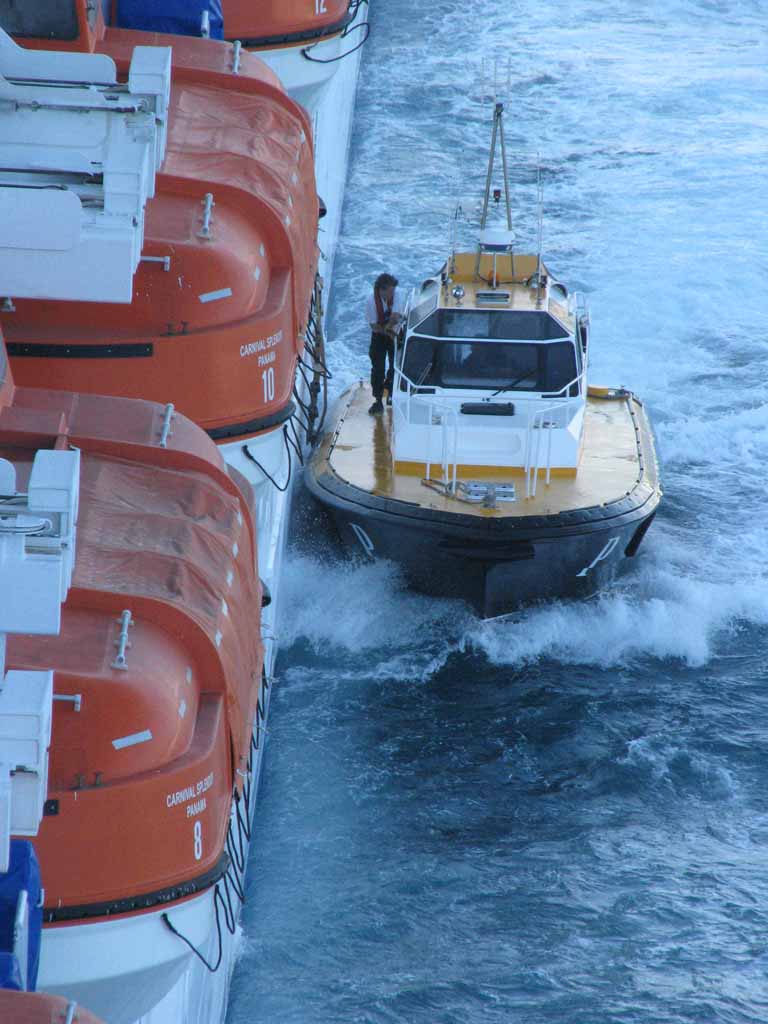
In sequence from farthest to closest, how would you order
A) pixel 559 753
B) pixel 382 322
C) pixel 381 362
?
1. pixel 381 362
2. pixel 382 322
3. pixel 559 753

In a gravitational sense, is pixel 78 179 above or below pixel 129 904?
above

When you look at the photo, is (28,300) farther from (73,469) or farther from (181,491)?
(73,469)

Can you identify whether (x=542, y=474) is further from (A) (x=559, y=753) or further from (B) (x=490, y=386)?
(A) (x=559, y=753)

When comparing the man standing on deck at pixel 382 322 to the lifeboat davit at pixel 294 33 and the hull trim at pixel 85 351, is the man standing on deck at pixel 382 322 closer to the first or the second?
the lifeboat davit at pixel 294 33

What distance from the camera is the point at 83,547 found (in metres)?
4.36

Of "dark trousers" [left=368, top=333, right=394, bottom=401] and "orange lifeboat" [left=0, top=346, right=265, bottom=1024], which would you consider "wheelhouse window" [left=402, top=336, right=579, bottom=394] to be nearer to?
"dark trousers" [left=368, top=333, right=394, bottom=401]

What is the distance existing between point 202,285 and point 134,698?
1.93 m

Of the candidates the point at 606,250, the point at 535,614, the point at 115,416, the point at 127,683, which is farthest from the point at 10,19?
the point at 606,250

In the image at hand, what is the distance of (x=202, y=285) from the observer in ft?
18.0

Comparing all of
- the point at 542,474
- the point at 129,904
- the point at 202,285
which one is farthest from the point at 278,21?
the point at 129,904

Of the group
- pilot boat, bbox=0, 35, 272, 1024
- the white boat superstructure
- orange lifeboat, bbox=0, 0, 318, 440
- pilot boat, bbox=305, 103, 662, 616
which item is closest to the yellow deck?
pilot boat, bbox=305, 103, 662, 616

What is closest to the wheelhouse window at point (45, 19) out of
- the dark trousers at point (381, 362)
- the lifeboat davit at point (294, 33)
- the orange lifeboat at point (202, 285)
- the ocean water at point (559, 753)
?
the orange lifeboat at point (202, 285)

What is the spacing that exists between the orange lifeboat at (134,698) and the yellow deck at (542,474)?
549 cm

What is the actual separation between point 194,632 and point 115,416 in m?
0.84
